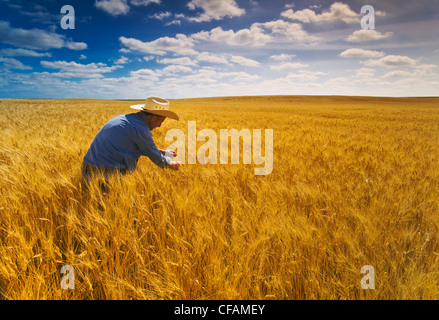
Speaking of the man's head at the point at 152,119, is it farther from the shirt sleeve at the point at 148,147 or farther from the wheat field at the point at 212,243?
the wheat field at the point at 212,243

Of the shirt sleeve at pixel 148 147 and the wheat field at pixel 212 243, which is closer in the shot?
the wheat field at pixel 212 243

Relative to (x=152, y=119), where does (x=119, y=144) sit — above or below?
below

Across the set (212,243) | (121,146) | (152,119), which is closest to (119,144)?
(121,146)

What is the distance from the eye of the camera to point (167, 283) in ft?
3.43

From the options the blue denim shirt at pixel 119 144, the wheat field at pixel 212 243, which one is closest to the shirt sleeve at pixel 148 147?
the blue denim shirt at pixel 119 144

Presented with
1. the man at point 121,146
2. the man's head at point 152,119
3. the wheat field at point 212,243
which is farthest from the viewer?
the man's head at point 152,119

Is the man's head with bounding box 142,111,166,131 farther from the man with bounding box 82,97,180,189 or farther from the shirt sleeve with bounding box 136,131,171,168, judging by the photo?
the shirt sleeve with bounding box 136,131,171,168

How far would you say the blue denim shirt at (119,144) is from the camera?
2.22 metres

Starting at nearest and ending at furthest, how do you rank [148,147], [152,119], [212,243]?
[212,243] < [148,147] < [152,119]

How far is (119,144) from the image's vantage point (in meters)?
2.25

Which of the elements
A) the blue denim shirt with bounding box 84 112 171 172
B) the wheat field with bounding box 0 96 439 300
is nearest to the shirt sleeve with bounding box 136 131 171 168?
the blue denim shirt with bounding box 84 112 171 172

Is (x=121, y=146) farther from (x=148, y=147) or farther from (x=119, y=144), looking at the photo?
(x=148, y=147)
